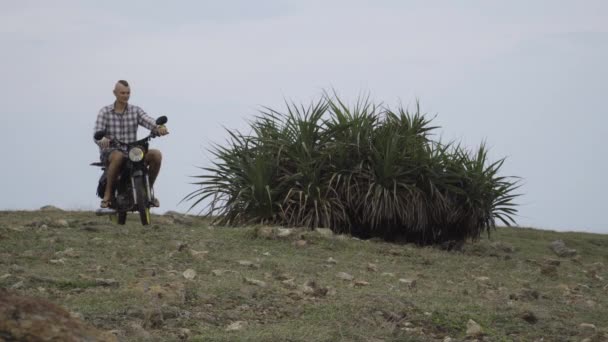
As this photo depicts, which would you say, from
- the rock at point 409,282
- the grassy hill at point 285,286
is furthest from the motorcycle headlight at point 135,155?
the rock at point 409,282

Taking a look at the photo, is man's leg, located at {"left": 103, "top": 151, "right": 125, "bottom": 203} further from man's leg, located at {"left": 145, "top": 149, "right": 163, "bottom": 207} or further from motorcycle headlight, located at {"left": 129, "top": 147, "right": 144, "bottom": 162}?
man's leg, located at {"left": 145, "top": 149, "right": 163, "bottom": 207}

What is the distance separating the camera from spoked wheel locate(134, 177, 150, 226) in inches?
484

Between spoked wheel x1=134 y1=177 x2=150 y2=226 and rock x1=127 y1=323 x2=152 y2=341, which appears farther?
spoked wheel x1=134 y1=177 x2=150 y2=226

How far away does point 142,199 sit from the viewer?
40.6 feet

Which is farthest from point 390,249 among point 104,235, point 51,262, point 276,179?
point 51,262


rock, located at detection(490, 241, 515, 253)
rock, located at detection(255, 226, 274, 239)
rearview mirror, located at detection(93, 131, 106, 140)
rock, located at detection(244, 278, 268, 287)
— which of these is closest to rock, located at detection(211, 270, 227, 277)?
rock, located at detection(244, 278, 268, 287)

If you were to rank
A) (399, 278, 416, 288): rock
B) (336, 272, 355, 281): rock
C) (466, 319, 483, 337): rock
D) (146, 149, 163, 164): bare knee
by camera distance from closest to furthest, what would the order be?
(466, 319, 483, 337): rock → (399, 278, 416, 288): rock → (336, 272, 355, 281): rock → (146, 149, 163, 164): bare knee

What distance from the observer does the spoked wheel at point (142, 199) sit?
40.4ft

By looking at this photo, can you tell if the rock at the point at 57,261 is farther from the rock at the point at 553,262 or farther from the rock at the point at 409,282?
the rock at the point at 553,262

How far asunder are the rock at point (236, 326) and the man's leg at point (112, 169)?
19.6ft

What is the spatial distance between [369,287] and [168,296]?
2.20m

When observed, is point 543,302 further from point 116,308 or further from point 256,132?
point 256,132

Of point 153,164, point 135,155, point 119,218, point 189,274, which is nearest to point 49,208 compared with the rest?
point 119,218

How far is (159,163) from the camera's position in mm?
12633
